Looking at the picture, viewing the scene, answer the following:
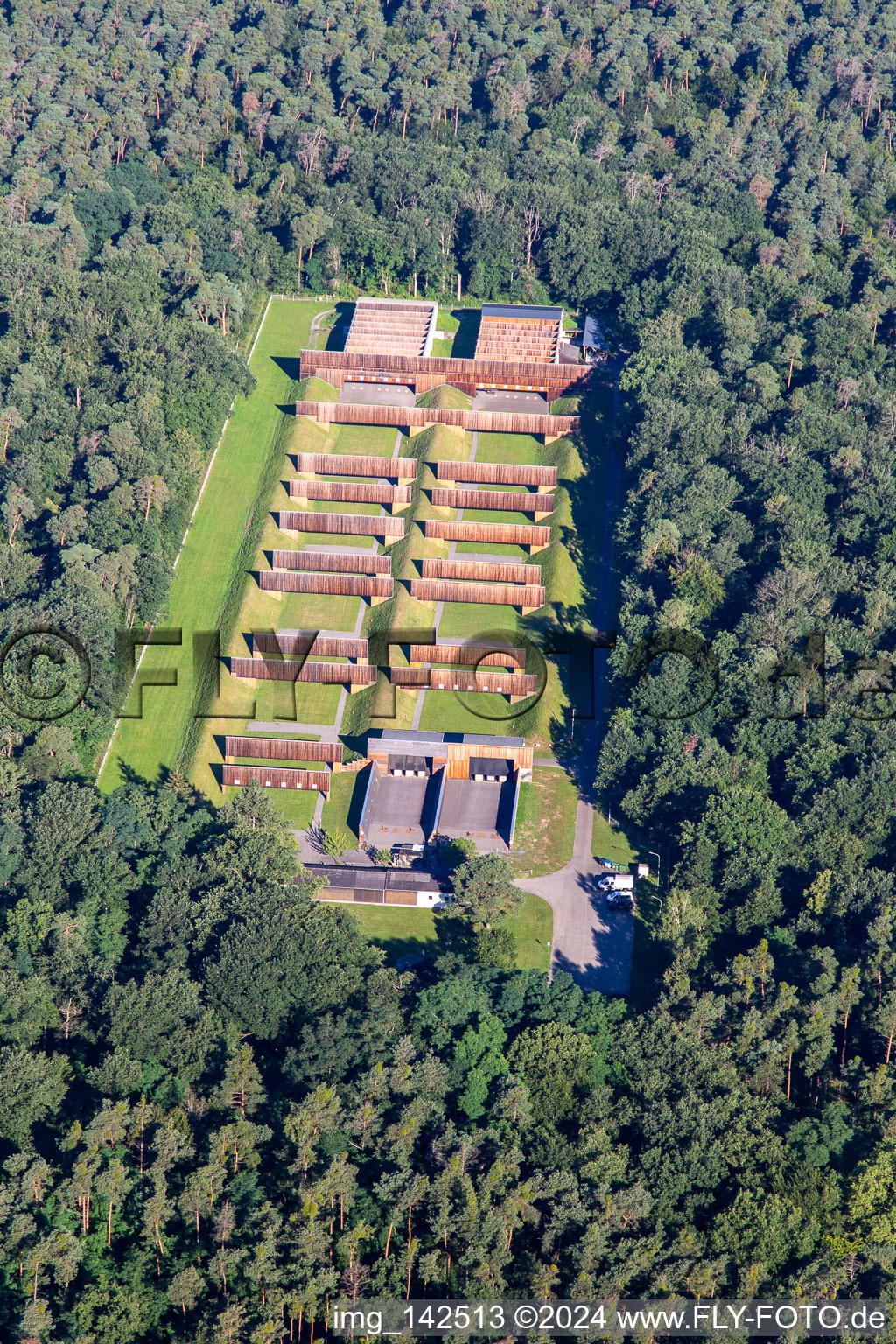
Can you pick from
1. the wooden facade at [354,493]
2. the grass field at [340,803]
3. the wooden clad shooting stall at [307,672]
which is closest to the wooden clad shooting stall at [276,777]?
the grass field at [340,803]

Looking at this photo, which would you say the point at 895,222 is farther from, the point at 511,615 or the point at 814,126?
the point at 511,615

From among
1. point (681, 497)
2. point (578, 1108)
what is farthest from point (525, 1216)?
point (681, 497)

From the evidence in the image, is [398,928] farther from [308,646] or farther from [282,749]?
[308,646]

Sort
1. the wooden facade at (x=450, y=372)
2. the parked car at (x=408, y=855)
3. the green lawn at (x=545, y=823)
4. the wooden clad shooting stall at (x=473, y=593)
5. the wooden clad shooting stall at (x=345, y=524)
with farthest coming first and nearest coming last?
A: 1. the wooden facade at (x=450, y=372)
2. the wooden clad shooting stall at (x=345, y=524)
3. the wooden clad shooting stall at (x=473, y=593)
4. the green lawn at (x=545, y=823)
5. the parked car at (x=408, y=855)

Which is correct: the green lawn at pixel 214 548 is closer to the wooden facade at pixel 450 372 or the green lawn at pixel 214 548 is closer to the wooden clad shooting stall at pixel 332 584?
the wooden clad shooting stall at pixel 332 584

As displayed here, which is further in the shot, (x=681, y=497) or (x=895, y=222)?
(x=895, y=222)

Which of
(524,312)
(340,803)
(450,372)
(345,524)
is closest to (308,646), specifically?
(345,524)

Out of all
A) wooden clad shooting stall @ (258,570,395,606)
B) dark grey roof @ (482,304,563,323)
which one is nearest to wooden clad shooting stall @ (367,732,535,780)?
wooden clad shooting stall @ (258,570,395,606)
